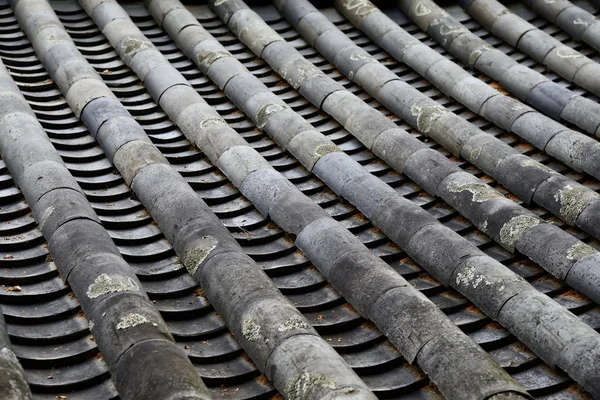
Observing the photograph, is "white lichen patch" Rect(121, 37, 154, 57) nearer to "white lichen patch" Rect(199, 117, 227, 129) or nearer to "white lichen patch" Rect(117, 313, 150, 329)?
"white lichen patch" Rect(199, 117, 227, 129)

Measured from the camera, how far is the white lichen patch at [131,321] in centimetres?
479

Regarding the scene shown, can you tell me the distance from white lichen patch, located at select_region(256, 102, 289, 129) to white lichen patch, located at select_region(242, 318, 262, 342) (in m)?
3.01

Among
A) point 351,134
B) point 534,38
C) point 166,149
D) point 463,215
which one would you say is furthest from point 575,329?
point 534,38

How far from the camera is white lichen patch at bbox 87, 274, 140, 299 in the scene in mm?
5078

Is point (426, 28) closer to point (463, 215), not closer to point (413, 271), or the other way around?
point (463, 215)

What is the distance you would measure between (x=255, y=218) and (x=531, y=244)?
2151 mm

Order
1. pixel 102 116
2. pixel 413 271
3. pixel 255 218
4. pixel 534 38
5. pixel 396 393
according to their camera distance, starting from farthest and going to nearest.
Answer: pixel 534 38, pixel 102 116, pixel 255 218, pixel 413 271, pixel 396 393

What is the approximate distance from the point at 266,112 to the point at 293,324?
321 centimetres

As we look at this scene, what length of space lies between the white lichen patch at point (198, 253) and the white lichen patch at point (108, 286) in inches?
22.7

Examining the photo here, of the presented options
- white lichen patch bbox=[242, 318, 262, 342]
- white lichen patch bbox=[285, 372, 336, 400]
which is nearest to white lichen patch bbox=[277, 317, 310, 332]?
white lichen patch bbox=[242, 318, 262, 342]

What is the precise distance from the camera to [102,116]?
7195 mm

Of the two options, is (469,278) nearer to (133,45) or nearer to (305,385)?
(305,385)

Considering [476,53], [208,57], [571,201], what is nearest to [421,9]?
[476,53]

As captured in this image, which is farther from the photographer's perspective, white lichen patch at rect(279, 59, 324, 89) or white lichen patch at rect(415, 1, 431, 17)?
white lichen patch at rect(415, 1, 431, 17)
